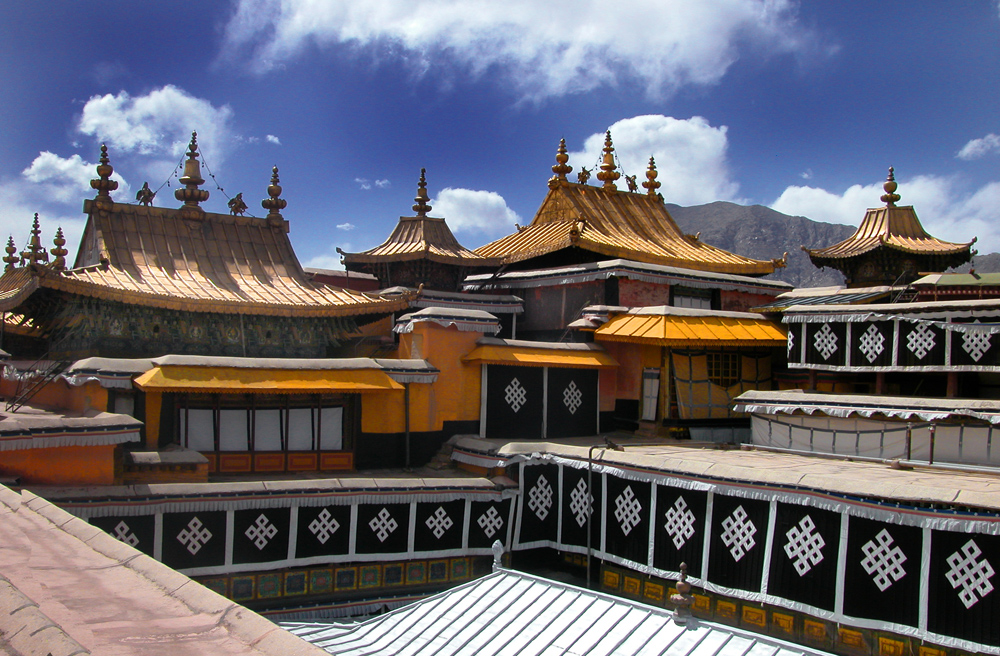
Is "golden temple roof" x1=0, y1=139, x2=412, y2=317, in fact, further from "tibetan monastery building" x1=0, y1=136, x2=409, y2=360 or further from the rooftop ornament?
the rooftop ornament

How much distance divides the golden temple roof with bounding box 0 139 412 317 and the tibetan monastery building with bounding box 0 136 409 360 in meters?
0.02

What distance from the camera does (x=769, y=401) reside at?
15203 mm

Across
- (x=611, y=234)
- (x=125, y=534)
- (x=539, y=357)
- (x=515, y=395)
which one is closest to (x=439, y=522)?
(x=515, y=395)

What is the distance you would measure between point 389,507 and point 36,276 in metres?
7.24

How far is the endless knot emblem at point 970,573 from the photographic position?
375 inches

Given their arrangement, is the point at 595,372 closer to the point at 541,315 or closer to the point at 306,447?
the point at 541,315

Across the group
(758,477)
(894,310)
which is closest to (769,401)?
(894,310)

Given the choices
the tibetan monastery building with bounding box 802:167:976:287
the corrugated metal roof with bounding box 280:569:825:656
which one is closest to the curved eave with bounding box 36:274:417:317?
the corrugated metal roof with bounding box 280:569:825:656

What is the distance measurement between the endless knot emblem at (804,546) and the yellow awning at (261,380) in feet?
24.0

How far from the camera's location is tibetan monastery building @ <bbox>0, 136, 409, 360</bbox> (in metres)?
14.5

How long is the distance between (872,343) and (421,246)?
10942 millimetres

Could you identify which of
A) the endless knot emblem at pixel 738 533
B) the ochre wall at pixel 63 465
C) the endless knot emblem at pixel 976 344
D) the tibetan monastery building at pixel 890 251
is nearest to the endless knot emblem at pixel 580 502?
the endless knot emblem at pixel 738 533

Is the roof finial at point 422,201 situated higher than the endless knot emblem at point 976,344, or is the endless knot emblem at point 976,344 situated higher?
the roof finial at point 422,201

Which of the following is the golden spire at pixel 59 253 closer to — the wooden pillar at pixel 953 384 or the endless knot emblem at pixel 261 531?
the endless knot emblem at pixel 261 531
